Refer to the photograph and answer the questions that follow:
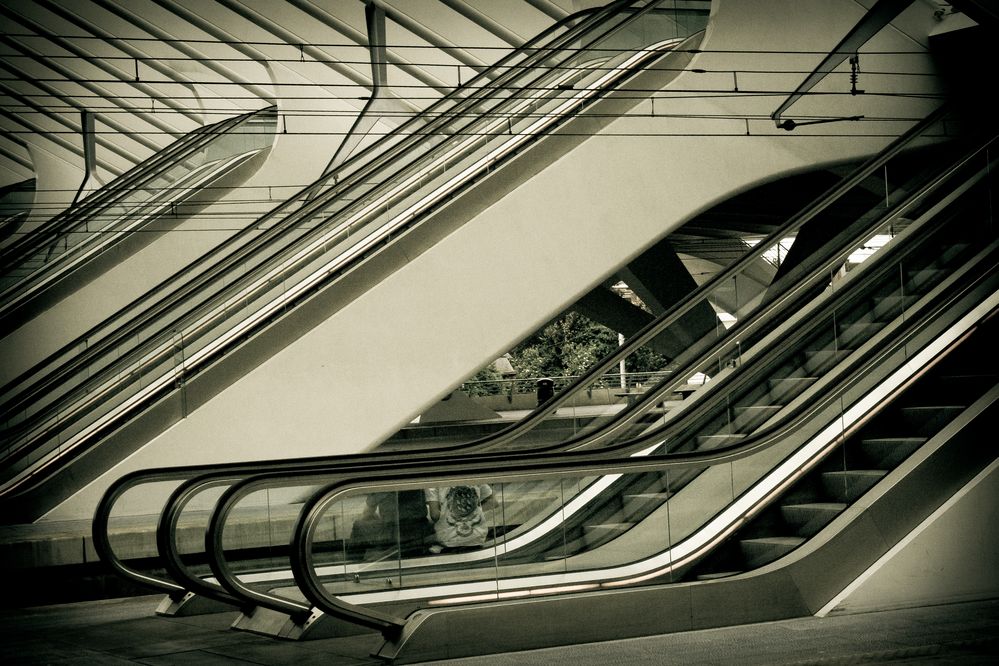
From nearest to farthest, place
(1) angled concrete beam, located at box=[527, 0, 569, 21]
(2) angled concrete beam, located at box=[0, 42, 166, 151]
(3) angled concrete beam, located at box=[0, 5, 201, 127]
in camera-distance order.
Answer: (1) angled concrete beam, located at box=[527, 0, 569, 21]
(3) angled concrete beam, located at box=[0, 5, 201, 127]
(2) angled concrete beam, located at box=[0, 42, 166, 151]

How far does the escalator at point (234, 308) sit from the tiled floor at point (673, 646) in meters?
4.92

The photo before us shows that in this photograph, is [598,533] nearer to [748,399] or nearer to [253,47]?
[748,399]

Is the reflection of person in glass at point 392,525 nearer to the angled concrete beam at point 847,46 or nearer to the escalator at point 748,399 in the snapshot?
the escalator at point 748,399

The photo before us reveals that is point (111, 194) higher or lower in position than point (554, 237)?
higher

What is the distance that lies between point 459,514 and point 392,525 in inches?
13.2

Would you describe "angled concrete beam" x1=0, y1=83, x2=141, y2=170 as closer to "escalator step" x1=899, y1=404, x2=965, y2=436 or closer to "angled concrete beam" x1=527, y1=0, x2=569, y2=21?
"angled concrete beam" x1=527, y1=0, x2=569, y2=21

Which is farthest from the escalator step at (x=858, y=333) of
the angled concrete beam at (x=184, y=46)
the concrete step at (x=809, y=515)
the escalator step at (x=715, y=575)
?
the angled concrete beam at (x=184, y=46)

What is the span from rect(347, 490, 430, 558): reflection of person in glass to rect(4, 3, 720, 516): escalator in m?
6.39

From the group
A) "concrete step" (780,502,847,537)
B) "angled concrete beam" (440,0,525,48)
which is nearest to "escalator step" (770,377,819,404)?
"concrete step" (780,502,847,537)

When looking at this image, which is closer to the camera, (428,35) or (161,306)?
(161,306)

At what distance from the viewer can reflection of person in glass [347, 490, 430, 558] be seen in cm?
595

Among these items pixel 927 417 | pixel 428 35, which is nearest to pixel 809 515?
pixel 927 417

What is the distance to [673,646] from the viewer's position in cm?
582

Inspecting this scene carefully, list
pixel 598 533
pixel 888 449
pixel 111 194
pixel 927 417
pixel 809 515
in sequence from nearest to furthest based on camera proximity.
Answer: pixel 598 533 → pixel 809 515 → pixel 888 449 → pixel 927 417 → pixel 111 194
